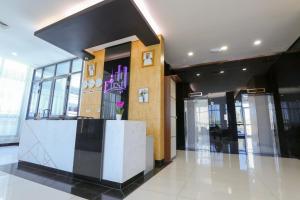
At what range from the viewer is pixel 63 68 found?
6.77 meters

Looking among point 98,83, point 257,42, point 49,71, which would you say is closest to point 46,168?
point 98,83

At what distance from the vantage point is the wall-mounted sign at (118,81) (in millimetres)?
4506

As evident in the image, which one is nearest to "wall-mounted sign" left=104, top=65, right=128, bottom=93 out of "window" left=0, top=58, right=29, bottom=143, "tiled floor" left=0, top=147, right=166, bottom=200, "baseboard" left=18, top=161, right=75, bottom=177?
"baseboard" left=18, top=161, right=75, bottom=177

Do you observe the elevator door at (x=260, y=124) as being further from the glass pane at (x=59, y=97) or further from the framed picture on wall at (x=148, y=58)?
the glass pane at (x=59, y=97)

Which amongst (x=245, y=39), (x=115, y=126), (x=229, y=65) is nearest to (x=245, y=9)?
(x=245, y=39)

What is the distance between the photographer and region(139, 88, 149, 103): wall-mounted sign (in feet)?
13.3

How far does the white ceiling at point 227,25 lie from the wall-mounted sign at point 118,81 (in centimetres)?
165

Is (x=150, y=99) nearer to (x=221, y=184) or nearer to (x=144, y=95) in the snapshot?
(x=144, y=95)

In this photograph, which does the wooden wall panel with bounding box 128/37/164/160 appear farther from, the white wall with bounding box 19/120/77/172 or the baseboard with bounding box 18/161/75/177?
the baseboard with bounding box 18/161/75/177

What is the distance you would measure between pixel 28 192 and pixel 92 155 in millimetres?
955

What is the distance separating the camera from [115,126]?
2.50 m

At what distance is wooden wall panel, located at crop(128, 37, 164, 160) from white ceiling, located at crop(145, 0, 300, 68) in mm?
795

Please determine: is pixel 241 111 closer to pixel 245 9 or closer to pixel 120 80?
pixel 245 9

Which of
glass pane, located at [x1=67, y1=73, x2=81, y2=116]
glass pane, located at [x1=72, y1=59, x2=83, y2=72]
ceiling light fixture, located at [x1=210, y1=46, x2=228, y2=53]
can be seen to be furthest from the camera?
glass pane, located at [x1=72, y1=59, x2=83, y2=72]
